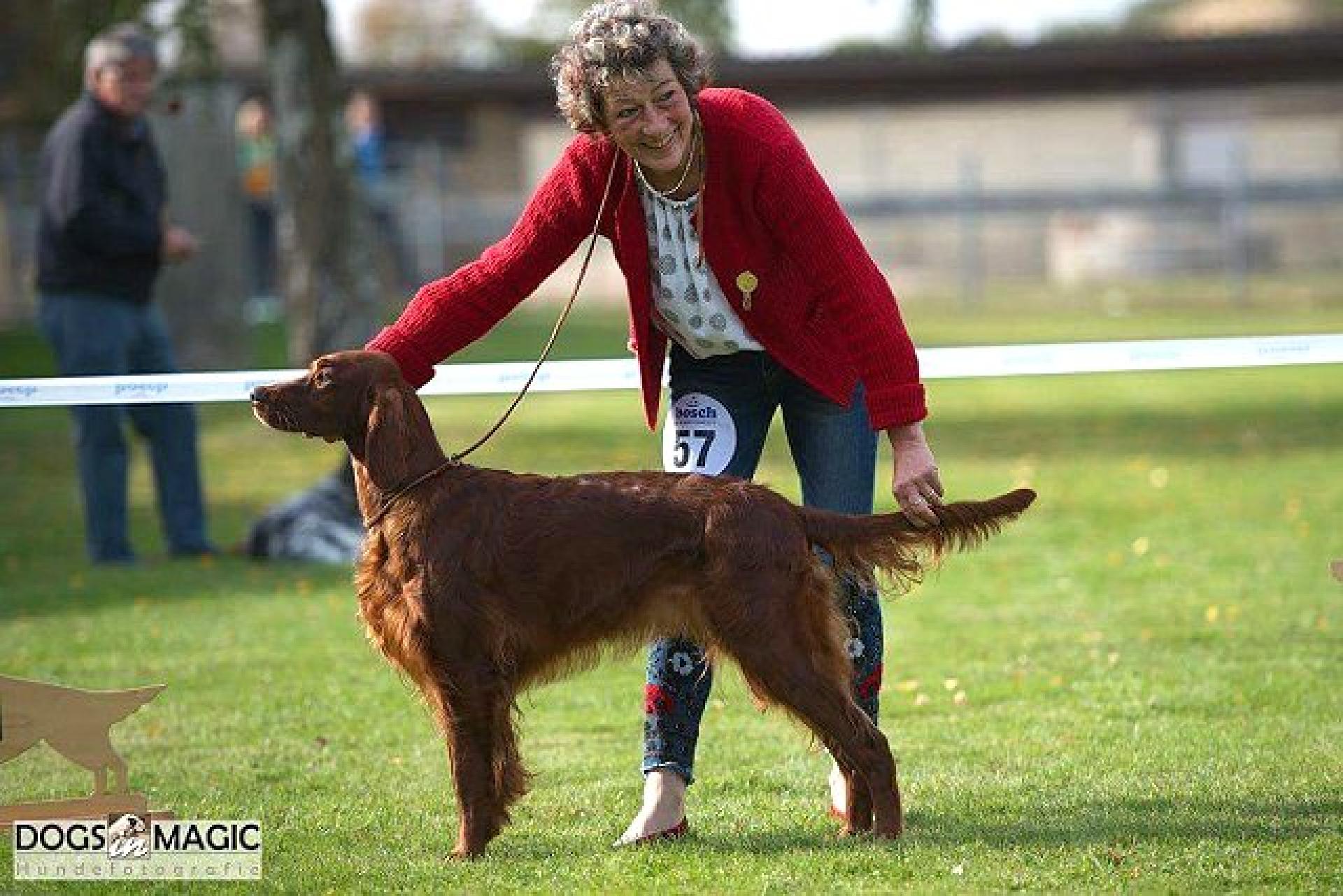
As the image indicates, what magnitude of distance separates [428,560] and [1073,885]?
59.7 inches

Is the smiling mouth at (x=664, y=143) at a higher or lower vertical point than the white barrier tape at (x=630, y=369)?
higher

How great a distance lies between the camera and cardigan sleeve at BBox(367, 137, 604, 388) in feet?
15.2

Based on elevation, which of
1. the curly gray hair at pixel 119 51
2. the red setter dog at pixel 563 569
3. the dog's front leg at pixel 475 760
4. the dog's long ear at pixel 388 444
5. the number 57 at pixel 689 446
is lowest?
the dog's front leg at pixel 475 760

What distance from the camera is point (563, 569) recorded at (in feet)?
14.3

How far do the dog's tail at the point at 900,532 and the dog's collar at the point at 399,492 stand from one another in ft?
2.61

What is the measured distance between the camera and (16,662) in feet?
23.1

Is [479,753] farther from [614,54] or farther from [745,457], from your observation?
[614,54]

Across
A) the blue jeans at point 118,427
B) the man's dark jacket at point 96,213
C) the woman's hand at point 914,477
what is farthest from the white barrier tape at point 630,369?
the man's dark jacket at point 96,213

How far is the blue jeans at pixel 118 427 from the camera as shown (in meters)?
8.93

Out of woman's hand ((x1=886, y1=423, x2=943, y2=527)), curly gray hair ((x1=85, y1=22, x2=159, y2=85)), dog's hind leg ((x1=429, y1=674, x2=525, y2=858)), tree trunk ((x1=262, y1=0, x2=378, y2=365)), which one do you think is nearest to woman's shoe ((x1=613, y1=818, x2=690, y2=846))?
dog's hind leg ((x1=429, y1=674, x2=525, y2=858))

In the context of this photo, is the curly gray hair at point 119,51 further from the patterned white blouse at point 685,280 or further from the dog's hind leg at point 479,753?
the dog's hind leg at point 479,753

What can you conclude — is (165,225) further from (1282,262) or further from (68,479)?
(1282,262)

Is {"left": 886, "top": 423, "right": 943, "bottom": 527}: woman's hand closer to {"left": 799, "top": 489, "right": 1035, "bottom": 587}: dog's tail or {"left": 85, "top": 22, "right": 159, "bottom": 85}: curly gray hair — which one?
{"left": 799, "top": 489, "right": 1035, "bottom": 587}: dog's tail

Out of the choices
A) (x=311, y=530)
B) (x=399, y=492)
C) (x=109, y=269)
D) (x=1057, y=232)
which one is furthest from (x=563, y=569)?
(x=1057, y=232)
